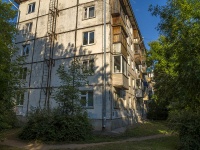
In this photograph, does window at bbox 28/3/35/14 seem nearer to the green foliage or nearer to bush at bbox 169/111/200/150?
the green foliage

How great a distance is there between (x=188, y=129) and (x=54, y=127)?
7753 millimetres

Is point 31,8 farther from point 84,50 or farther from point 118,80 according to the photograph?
point 118,80

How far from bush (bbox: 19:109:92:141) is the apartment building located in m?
4.60

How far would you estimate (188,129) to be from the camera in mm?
9094

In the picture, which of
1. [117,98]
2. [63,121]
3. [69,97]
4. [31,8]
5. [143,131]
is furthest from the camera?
[31,8]

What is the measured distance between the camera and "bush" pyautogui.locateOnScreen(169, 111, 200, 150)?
29.1 ft

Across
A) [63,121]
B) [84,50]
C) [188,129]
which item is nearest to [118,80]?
[84,50]

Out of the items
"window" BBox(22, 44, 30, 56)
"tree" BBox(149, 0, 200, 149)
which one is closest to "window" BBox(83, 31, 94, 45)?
"window" BBox(22, 44, 30, 56)

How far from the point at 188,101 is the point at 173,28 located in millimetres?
4260

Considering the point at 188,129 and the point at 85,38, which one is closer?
the point at 188,129

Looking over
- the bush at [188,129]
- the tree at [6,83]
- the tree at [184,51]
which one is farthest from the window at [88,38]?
the bush at [188,129]

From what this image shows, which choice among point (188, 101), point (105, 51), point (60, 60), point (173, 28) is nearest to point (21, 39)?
point (60, 60)

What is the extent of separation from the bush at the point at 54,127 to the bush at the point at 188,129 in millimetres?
5743

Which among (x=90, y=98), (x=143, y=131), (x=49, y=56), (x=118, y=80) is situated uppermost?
(x=49, y=56)
